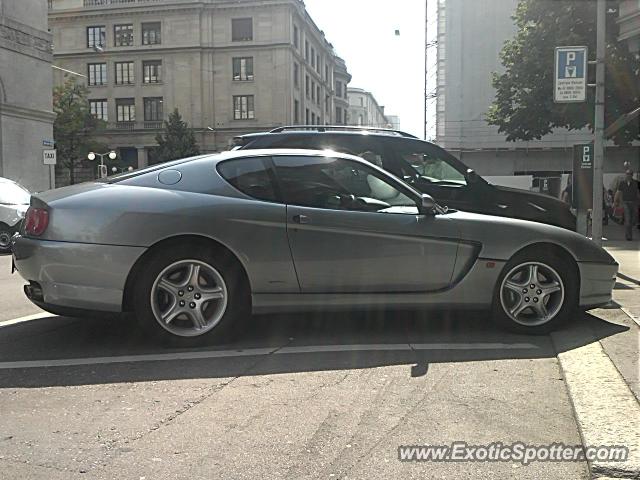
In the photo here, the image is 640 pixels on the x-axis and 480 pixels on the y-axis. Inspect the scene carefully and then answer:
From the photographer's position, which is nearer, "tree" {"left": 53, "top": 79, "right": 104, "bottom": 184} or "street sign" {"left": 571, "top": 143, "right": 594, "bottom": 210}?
"street sign" {"left": 571, "top": 143, "right": 594, "bottom": 210}

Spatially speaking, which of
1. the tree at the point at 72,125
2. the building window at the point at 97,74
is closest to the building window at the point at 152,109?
the building window at the point at 97,74

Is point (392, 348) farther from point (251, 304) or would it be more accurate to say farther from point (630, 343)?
point (630, 343)

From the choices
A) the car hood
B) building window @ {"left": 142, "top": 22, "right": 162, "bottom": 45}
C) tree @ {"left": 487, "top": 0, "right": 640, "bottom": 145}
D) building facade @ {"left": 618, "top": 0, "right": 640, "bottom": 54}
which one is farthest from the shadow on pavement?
building window @ {"left": 142, "top": 22, "right": 162, "bottom": 45}

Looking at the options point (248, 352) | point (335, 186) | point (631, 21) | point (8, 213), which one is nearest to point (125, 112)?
point (8, 213)

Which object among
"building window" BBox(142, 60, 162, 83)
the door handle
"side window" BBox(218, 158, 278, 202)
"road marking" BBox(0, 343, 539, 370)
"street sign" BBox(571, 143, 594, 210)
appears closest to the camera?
"road marking" BBox(0, 343, 539, 370)

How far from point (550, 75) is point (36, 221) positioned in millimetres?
24254

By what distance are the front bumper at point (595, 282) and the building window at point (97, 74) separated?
6469 cm

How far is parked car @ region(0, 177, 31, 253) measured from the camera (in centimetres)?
1390

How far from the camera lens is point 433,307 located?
5.09 metres

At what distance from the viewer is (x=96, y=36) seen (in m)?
→ 63.6

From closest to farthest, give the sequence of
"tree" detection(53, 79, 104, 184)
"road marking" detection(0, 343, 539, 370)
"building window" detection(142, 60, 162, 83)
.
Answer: "road marking" detection(0, 343, 539, 370) < "tree" detection(53, 79, 104, 184) < "building window" detection(142, 60, 162, 83)

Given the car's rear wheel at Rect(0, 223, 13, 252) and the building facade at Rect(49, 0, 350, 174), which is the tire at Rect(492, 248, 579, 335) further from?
the building facade at Rect(49, 0, 350, 174)

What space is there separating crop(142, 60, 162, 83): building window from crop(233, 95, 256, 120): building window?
27.4 ft

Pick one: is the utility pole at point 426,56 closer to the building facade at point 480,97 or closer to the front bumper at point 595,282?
the building facade at point 480,97
